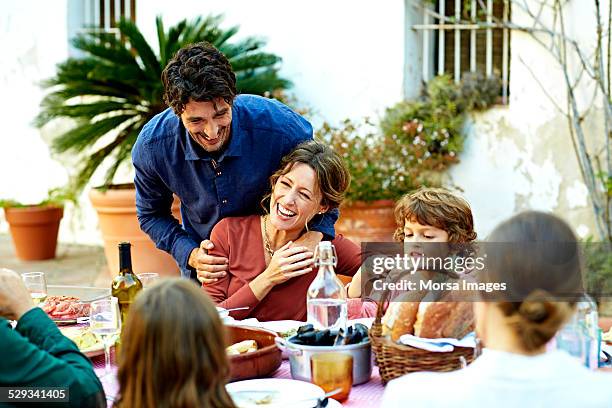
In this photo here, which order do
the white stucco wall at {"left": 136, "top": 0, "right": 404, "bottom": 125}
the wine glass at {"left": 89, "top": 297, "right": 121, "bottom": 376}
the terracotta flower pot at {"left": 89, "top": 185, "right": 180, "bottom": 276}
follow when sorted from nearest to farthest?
the wine glass at {"left": 89, "top": 297, "right": 121, "bottom": 376} → the terracotta flower pot at {"left": 89, "top": 185, "right": 180, "bottom": 276} → the white stucco wall at {"left": 136, "top": 0, "right": 404, "bottom": 125}

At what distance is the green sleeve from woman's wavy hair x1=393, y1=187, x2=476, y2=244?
3.49ft

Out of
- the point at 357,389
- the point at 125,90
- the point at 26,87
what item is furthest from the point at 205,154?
the point at 26,87

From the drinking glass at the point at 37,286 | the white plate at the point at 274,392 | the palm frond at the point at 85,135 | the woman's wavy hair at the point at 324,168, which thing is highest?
the palm frond at the point at 85,135

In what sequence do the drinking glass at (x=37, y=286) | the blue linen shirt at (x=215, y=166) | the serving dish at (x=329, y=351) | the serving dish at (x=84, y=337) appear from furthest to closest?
the blue linen shirt at (x=215, y=166) < the drinking glass at (x=37, y=286) < the serving dish at (x=84, y=337) < the serving dish at (x=329, y=351)

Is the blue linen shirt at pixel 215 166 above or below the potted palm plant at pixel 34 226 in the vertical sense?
above

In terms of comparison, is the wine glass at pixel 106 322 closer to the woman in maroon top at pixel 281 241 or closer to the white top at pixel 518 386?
the woman in maroon top at pixel 281 241

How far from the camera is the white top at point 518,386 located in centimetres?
153

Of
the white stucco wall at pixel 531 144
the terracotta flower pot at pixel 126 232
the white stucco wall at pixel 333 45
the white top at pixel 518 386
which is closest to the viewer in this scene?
the white top at pixel 518 386

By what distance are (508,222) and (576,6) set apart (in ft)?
15.2

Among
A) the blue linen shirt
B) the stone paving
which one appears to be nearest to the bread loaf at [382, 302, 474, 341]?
the blue linen shirt

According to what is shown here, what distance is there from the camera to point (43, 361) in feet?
5.83

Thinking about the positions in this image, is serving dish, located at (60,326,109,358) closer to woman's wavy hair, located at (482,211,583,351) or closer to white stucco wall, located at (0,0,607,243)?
woman's wavy hair, located at (482,211,583,351)

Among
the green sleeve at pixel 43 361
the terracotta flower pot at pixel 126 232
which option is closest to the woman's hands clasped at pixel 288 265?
the green sleeve at pixel 43 361

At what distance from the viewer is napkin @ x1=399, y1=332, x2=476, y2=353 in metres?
2.04
